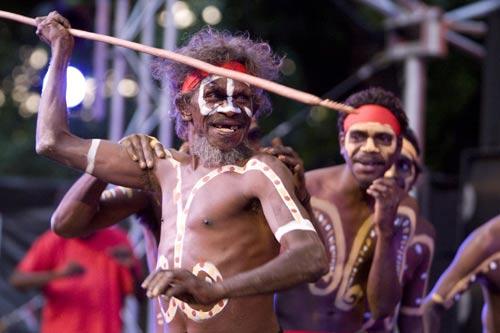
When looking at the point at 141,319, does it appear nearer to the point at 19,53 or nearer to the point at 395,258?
the point at 395,258

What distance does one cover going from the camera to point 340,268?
6.64 meters

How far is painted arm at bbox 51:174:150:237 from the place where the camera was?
228 inches

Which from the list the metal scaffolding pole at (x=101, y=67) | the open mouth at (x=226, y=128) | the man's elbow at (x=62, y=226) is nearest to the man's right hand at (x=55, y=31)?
the open mouth at (x=226, y=128)

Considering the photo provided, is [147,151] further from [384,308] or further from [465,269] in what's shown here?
[465,269]

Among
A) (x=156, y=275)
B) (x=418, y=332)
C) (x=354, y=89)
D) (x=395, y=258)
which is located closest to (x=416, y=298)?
(x=418, y=332)

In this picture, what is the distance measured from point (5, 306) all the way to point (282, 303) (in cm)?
563

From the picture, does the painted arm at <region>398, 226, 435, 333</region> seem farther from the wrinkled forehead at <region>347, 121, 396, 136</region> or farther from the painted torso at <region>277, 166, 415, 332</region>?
the wrinkled forehead at <region>347, 121, 396, 136</region>

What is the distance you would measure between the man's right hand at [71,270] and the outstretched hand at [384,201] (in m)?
3.48

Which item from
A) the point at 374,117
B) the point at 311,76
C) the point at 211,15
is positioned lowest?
the point at 374,117

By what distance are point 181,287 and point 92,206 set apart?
5.16 feet

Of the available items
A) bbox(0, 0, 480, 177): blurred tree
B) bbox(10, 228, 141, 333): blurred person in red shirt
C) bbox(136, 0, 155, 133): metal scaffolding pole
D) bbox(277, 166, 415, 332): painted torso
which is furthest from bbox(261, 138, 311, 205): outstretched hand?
bbox(0, 0, 480, 177): blurred tree

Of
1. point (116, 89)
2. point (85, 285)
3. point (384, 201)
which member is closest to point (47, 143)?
point (384, 201)

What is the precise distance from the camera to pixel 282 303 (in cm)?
688

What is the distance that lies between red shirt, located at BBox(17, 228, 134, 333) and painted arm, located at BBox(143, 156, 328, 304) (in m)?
4.21
